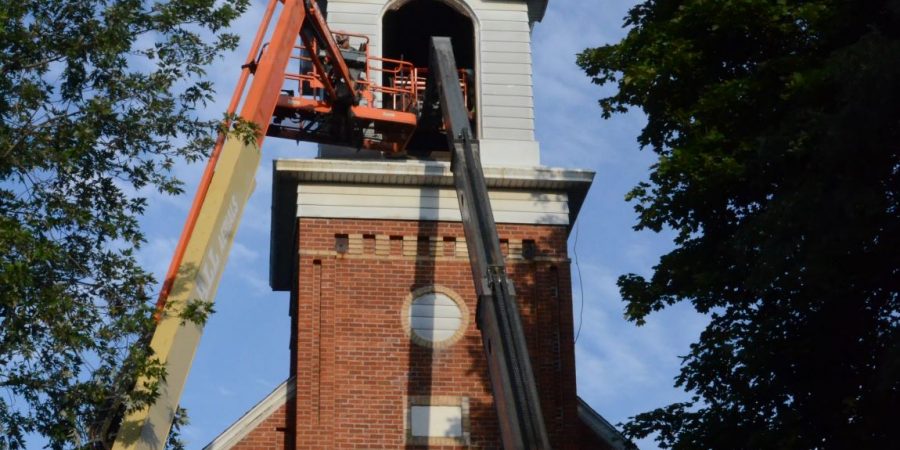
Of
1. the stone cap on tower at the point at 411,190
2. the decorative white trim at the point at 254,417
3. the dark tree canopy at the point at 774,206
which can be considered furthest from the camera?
Result: the stone cap on tower at the point at 411,190

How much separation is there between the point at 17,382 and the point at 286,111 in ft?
34.1

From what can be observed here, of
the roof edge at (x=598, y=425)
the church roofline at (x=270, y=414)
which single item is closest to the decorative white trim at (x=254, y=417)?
the church roofline at (x=270, y=414)

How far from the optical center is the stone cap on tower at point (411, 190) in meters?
22.5

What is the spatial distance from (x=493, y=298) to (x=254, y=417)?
4.53m

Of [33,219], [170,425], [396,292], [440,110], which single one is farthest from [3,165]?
[440,110]

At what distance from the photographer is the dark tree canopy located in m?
14.2

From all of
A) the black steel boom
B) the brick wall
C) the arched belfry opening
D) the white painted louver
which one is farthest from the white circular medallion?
the arched belfry opening

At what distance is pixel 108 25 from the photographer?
15.3 metres

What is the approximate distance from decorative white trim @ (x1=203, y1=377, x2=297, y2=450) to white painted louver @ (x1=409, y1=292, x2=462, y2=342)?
202 centimetres

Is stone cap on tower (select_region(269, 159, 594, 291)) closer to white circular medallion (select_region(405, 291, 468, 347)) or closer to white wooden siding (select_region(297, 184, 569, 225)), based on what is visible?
white wooden siding (select_region(297, 184, 569, 225))

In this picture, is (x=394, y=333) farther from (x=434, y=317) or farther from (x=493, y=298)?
(x=493, y=298)

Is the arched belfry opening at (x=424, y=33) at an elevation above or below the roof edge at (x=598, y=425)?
above

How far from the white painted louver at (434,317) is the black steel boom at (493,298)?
69.0 inches

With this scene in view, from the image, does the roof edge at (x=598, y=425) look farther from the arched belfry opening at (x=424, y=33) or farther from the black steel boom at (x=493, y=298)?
the arched belfry opening at (x=424, y=33)
